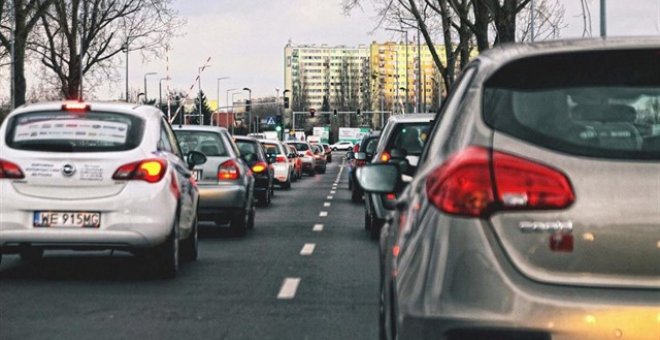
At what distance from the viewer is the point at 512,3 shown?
3362 cm

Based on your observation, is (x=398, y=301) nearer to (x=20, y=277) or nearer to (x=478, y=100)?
(x=478, y=100)

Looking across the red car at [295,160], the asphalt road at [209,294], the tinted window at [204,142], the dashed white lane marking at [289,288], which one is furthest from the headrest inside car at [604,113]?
the red car at [295,160]

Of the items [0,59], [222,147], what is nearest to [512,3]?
[222,147]

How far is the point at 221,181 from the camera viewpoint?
1755cm

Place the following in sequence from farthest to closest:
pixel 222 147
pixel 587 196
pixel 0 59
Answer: pixel 0 59 → pixel 222 147 → pixel 587 196

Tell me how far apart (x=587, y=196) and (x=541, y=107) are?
334 mm

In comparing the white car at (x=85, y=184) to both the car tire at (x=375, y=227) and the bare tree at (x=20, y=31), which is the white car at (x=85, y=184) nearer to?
the car tire at (x=375, y=227)

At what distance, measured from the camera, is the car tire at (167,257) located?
36.8ft

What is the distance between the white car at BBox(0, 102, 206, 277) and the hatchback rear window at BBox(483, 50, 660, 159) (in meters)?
7.10

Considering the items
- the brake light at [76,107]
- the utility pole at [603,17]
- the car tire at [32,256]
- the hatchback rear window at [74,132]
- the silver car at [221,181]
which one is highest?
the utility pole at [603,17]

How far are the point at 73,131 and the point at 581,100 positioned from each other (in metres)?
7.66

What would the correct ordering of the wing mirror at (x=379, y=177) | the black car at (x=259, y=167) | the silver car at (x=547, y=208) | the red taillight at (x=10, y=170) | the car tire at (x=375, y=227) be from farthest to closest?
the black car at (x=259, y=167) → the car tire at (x=375, y=227) → the red taillight at (x=10, y=170) → the wing mirror at (x=379, y=177) → the silver car at (x=547, y=208)

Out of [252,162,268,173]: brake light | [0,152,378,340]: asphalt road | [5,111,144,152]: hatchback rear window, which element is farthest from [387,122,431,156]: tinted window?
[252,162,268,173]: brake light

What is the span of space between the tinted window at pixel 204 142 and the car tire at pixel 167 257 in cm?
642
